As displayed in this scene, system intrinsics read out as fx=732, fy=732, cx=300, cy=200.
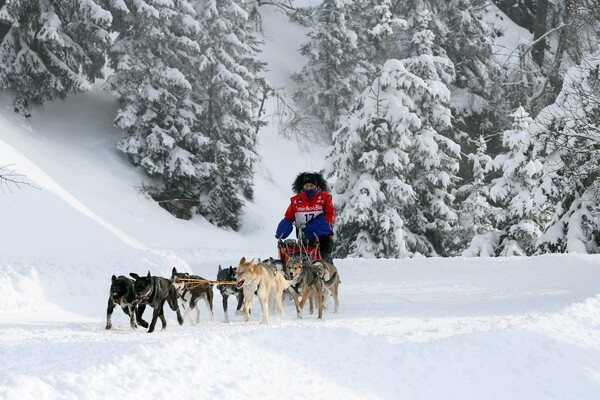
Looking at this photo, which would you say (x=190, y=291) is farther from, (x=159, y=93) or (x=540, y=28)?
(x=540, y=28)

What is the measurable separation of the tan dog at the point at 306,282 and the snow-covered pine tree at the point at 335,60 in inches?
1109

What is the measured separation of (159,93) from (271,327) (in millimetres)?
20015

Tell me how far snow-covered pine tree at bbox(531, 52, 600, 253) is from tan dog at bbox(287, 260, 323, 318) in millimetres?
7146

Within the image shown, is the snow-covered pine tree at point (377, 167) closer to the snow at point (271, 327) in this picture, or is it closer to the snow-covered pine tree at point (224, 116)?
the snow at point (271, 327)

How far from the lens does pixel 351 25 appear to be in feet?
130

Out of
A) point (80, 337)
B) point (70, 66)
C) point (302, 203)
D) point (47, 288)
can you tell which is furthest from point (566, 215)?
point (70, 66)

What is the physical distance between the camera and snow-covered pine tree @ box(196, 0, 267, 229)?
29.8 m

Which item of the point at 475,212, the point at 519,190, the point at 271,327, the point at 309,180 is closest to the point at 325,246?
the point at 309,180

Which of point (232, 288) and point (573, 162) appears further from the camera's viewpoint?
point (573, 162)

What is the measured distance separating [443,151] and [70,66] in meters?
13.9

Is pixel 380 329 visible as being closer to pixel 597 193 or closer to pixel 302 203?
pixel 302 203

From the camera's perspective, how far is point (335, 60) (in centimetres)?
3934

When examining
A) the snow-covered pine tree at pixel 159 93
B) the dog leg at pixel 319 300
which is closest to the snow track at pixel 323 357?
the dog leg at pixel 319 300

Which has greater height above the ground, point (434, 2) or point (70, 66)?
point (434, 2)
